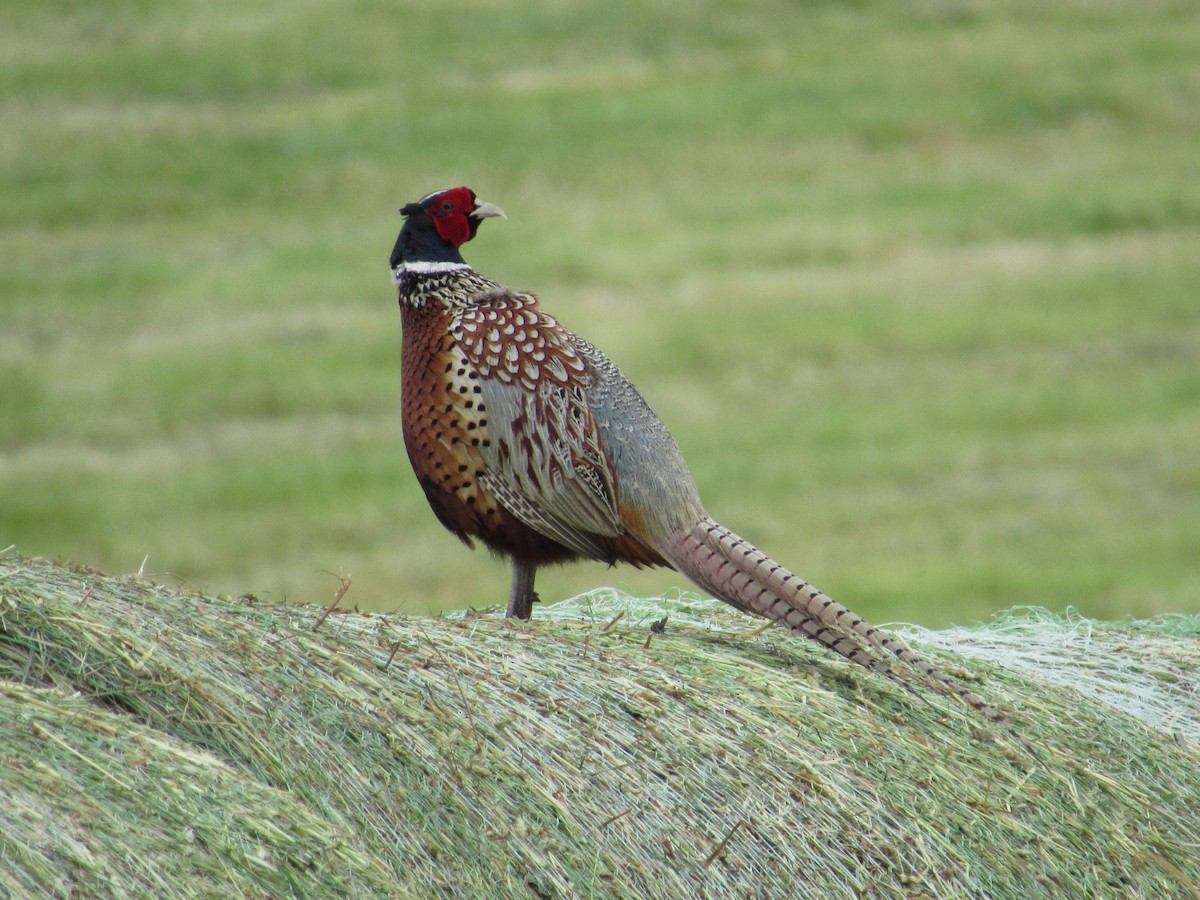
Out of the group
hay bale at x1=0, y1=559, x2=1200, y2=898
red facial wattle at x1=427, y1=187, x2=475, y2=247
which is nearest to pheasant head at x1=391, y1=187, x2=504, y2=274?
red facial wattle at x1=427, y1=187, x2=475, y2=247

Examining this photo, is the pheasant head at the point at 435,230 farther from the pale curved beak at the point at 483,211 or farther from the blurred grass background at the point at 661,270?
the blurred grass background at the point at 661,270

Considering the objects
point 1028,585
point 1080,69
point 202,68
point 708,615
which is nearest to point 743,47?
point 1080,69

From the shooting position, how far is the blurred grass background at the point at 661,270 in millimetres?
17438

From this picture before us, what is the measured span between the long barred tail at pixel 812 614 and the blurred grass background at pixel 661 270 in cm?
892

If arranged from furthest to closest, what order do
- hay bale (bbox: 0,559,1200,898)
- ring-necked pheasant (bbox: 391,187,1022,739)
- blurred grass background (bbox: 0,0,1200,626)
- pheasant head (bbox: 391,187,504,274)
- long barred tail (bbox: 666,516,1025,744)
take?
blurred grass background (bbox: 0,0,1200,626) → pheasant head (bbox: 391,187,504,274) → ring-necked pheasant (bbox: 391,187,1022,739) → long barred tail (bbox: 666,516,1025,744) → hay bale (bbox: 0,559,1200,898)

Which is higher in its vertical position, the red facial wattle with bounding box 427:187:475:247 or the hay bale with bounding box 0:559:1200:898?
the red facial wattle with bounding box 427:187:475:247

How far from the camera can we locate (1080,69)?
29.9 metres

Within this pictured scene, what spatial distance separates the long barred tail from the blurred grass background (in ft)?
29.3

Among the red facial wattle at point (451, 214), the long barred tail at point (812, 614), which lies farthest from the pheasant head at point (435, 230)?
the long barred tail at point (812, 614)

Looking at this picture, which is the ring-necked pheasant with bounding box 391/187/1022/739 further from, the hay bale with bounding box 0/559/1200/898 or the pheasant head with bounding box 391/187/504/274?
the hay bale with bounding box 0/559/1200/898

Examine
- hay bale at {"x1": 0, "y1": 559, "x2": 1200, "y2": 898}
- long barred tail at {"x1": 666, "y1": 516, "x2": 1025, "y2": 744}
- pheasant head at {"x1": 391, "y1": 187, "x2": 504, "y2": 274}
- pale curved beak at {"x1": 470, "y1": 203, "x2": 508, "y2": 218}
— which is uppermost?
pale curved beak at {"x1": 470, "y1": 203, "x2": 508, "y2": 218}

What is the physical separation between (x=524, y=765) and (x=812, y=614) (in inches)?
49.1

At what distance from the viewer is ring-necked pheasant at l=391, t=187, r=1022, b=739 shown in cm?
603

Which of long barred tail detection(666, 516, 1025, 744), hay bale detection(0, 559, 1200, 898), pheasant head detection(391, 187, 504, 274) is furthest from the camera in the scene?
pheasant head detection(391, 187, 504, 274)
